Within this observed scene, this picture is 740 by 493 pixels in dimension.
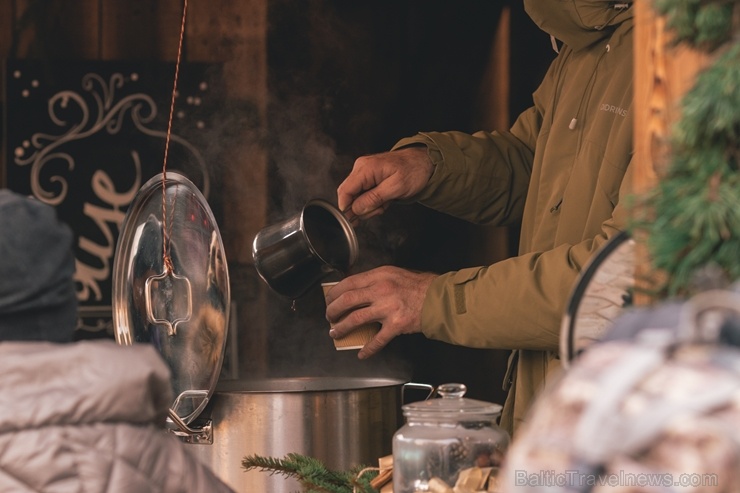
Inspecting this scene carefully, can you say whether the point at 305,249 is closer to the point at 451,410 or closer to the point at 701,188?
the point at 451,410

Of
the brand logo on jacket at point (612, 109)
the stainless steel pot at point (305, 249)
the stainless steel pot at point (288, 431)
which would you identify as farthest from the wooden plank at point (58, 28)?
the brand logo on jacket at point (612, 109)

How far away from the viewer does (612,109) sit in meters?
2.00

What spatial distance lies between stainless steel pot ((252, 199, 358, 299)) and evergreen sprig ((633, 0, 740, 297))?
123 centimetres

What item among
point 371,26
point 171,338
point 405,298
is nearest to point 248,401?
point 171,338

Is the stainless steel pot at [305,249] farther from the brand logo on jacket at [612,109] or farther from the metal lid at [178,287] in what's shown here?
the brand logo on jacket at [612,109]

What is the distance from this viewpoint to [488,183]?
2539mm

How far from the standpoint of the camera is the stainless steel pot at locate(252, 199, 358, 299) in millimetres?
2148

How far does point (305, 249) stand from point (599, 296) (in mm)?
1167

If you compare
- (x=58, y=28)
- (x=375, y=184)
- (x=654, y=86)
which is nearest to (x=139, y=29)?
(x=58, y=28)

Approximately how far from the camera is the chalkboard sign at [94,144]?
11.7 feet

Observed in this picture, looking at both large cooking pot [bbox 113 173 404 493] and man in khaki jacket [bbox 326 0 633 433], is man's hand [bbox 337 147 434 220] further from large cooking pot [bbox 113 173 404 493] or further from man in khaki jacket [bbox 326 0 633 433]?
large cooking pot [bbox 113 173 404 493]

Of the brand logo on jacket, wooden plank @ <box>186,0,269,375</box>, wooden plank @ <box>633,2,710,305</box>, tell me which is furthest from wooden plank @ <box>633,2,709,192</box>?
wooden plank @ <box>186,0,269,375</box>

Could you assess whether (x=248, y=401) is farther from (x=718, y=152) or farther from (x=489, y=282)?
(x=718, y=152)

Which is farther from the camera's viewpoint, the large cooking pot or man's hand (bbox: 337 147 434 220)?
man's hand (bbox: 337 147 434 220)
